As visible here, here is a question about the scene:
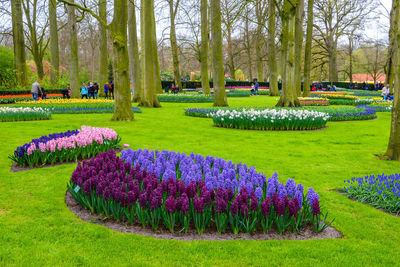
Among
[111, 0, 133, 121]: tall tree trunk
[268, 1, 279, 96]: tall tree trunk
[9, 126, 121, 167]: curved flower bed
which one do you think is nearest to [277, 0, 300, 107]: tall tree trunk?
[111, 0, 133, 121]: tall tree trunk

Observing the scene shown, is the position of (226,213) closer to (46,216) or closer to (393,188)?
(46,216)

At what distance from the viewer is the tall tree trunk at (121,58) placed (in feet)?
37.7

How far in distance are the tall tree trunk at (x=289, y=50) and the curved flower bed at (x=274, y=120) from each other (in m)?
4.62

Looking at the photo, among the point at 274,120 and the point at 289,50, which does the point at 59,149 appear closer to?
the point at 274,120

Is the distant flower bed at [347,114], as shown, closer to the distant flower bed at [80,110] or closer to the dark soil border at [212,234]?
the distant flower bed at [80,110]

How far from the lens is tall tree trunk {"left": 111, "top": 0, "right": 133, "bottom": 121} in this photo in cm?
1149

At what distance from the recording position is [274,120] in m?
10.9

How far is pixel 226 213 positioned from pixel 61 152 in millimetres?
3698

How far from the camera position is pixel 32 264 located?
2.82 meters

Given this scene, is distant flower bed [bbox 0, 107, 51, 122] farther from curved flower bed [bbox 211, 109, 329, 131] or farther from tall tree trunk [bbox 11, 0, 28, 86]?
tall tree trunk [bbox 11, 0, 28, 86]

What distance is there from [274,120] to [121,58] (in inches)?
218

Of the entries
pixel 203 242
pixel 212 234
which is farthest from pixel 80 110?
pixel 203 242

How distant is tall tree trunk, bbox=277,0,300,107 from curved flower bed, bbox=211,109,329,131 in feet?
15.1

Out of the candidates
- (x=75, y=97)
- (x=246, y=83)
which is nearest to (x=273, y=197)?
(x=75, y=97)
